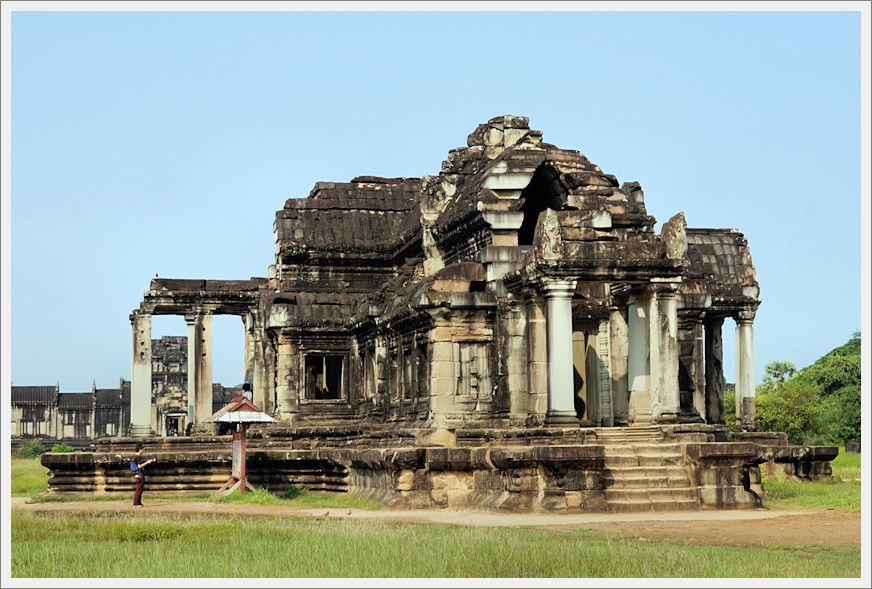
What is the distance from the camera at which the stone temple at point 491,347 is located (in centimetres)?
2600

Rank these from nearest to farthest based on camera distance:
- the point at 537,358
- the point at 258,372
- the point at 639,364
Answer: the point at 537,358 < the point at 639,364 < the point at 258,372

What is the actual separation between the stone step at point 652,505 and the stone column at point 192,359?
1854cm

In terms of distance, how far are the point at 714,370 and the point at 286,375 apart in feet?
34.0

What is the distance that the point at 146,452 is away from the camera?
34938 millimetres

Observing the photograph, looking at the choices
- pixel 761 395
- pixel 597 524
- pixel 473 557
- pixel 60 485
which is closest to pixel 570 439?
pixel 597 524

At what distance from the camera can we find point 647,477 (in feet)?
83.2

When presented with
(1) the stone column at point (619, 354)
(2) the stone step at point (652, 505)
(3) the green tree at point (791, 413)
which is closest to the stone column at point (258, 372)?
(1) the stone column at point (619, 354)

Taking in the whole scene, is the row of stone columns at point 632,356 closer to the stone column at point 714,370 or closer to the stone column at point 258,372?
the stone column at point 714,370

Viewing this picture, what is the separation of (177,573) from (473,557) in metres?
3.13

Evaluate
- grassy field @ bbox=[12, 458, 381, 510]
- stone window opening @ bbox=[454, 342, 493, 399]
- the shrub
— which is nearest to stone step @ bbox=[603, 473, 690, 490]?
grassy field @ bbox=[12, 458, 381, 510]

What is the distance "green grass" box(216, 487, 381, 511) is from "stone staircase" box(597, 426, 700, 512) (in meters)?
4.51

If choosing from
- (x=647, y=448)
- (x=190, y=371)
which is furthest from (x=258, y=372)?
(x=647, y=448)

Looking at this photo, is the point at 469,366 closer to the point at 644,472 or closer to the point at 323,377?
the point at 644,472

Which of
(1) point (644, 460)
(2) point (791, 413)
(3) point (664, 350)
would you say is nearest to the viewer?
(1) point (644, 460)
